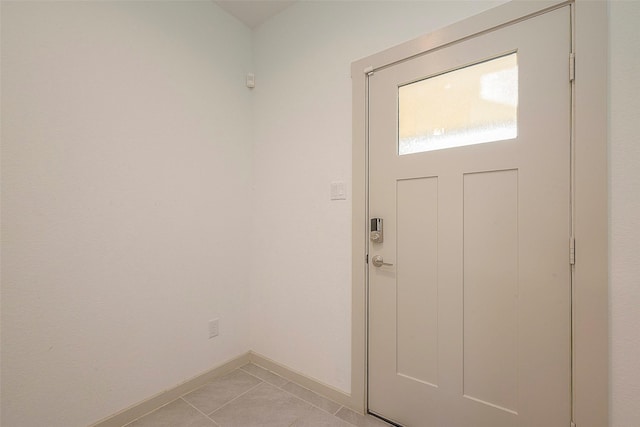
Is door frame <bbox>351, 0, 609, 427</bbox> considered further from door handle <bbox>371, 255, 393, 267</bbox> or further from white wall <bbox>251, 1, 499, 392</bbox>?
door handle <bbox>371, 255, 393, 267</bbox>

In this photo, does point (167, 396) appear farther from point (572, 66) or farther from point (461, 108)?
point (572, 66)

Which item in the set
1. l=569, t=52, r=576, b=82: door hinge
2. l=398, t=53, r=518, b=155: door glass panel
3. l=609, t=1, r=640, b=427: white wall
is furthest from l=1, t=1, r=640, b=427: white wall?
l=398, t=53, r=518, b=155: door glass panel

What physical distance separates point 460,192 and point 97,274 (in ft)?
6.59

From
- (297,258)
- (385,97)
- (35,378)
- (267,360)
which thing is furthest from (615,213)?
(35,378)

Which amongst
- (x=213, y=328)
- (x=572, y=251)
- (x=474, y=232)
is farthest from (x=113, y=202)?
(x=572, y=251)

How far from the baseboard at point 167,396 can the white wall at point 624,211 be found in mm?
2191

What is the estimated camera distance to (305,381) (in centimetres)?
199

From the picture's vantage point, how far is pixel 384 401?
65.6 inches

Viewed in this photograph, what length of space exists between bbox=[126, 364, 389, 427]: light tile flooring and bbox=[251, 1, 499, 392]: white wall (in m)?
0.17

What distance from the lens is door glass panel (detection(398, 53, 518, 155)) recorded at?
1339mm

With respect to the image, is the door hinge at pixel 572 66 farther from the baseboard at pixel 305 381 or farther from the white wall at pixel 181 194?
the baseboard at pixel 305 381

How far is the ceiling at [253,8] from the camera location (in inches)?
83.4

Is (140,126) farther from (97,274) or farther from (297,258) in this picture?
(297,258)

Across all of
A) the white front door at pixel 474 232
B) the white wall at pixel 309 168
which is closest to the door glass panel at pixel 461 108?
the white front door at pixel 474 232
